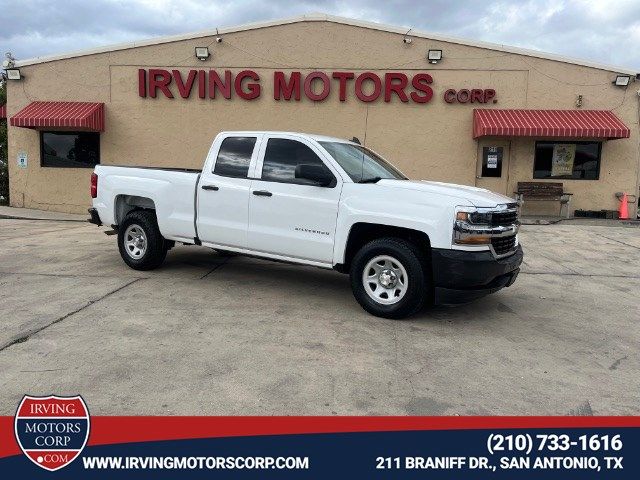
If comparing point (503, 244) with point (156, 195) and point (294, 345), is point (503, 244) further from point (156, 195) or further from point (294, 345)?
point (156, 195)

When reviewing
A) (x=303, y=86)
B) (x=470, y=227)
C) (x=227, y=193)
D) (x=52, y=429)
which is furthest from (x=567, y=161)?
(x=52, y=429)

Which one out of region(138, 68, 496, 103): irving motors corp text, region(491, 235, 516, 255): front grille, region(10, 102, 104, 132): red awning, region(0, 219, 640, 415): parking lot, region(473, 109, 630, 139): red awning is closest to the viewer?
region(0, 219, 640, 415): parking lot

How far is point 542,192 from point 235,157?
11797mm

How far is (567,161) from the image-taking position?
1574 centimetres

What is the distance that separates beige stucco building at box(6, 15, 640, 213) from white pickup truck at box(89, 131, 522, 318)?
30.6 ft

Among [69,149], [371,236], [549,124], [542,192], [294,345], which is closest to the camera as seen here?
[294,345]

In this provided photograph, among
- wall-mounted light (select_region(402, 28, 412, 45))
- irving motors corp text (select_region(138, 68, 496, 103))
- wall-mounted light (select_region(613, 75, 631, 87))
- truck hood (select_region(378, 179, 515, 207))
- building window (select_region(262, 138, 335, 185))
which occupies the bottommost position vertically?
truck hood (select_region(378, 179, 515, 207))

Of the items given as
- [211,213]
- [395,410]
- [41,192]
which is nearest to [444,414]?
[395,410]

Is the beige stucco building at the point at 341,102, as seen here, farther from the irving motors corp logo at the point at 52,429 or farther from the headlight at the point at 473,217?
the irving motors corp logo at the point at 52,429

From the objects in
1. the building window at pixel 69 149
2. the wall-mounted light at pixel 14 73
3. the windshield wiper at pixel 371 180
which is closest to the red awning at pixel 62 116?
the building window at pixel 69 149

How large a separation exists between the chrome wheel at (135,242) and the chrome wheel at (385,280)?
3.38 meters

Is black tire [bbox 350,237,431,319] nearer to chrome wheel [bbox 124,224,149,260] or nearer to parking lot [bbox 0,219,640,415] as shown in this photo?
parking lot [bbox 0,219,640,415]

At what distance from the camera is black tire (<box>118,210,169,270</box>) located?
7.09m

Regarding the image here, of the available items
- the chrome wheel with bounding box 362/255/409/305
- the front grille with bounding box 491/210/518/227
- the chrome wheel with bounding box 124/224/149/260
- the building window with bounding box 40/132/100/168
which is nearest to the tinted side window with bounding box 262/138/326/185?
the chrome wheel with bounding box 362/255/409/305
